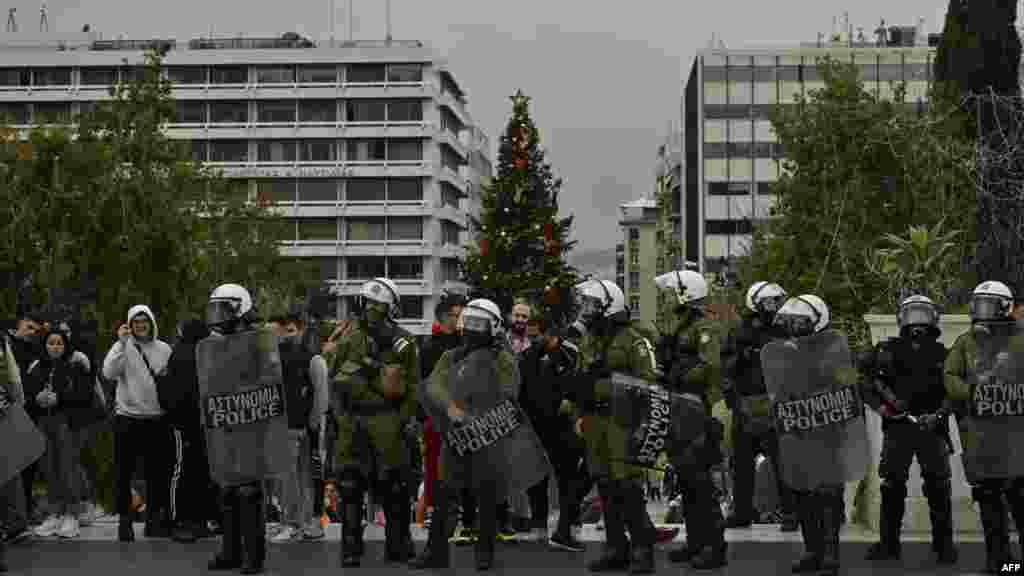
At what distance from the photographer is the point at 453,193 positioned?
10919cm

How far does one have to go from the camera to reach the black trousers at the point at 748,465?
1455 centimetres

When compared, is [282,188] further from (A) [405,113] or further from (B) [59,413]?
(B) [59,413]

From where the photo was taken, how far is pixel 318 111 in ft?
331

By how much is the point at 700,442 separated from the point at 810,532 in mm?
1066

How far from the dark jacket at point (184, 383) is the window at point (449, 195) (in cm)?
8900

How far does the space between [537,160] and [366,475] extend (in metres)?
34.6

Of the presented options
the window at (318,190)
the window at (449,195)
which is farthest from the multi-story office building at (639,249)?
the window at (318,190)

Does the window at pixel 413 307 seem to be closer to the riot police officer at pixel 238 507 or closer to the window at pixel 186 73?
the window at pixel 186 73

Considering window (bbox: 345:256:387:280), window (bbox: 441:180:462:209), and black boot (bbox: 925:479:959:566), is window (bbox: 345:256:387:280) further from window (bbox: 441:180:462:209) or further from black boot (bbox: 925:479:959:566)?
black boot (bbox: 925:479:959:566)

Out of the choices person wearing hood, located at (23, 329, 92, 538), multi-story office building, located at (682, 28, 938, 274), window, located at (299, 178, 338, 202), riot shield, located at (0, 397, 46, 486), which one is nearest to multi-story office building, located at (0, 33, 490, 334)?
window, located at (299, 178, 338, 202)

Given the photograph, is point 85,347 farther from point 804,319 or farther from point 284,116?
point 284,116

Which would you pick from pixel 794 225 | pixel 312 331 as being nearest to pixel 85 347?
pixel 312 331

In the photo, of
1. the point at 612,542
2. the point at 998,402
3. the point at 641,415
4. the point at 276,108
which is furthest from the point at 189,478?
the point at 276,108

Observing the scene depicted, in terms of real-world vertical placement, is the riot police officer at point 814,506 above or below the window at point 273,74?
below
